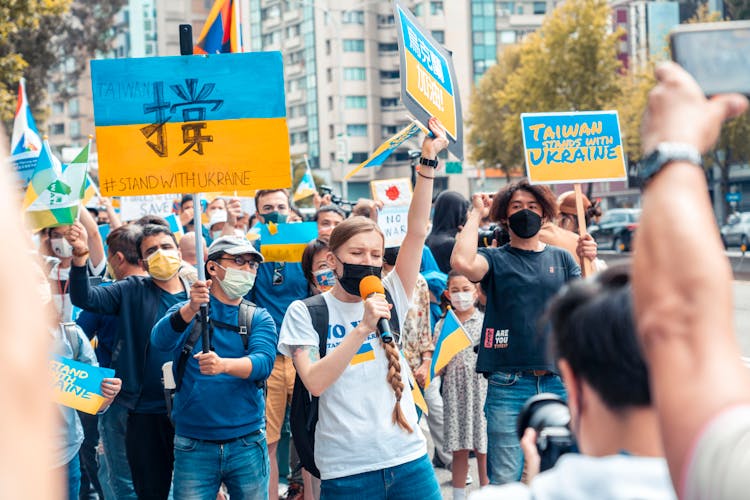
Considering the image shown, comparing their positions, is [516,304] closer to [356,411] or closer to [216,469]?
[356,411]

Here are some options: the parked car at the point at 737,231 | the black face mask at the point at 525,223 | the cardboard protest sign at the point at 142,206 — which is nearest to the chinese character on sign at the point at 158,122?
the black face mask at the point at 525,223

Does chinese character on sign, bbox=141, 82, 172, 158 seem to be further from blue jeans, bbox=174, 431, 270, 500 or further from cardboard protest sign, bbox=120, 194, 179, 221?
cardboard protest sign, bbox=120, 194, 179, 221

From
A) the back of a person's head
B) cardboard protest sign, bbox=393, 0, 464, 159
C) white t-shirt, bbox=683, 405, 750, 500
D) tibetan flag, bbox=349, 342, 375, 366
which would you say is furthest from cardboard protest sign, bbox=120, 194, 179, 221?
white t-shirt, bbox=683, 405, 750, 500

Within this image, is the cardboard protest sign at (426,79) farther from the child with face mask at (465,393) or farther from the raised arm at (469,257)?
the child with face mask at (465,393)

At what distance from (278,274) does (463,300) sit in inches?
51.5

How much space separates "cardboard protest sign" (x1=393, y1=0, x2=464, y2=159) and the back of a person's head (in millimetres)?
3119

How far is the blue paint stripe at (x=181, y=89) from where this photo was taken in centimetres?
512

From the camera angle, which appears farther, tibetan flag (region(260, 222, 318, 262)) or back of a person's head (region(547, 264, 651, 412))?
tibetan flag (region(260, 222, 318, 262))

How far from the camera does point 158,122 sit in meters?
5.12

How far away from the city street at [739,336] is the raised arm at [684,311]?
235 inches

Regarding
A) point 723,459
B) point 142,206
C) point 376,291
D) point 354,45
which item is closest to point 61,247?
point 376,291

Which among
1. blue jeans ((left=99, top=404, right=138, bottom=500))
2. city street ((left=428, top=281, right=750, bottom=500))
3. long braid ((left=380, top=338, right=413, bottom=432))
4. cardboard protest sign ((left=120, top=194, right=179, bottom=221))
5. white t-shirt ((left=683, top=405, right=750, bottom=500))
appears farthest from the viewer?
cardboard protest sign ((left=120, top=194, right=179, bottom=221))

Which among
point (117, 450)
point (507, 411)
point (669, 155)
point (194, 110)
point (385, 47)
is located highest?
point (385, 47)

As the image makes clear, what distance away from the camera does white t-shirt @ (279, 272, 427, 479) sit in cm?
406
